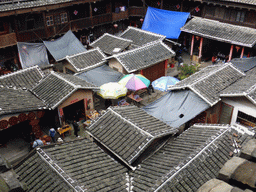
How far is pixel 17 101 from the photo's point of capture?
16047mm

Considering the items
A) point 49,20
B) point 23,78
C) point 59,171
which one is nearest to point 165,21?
point 49,20

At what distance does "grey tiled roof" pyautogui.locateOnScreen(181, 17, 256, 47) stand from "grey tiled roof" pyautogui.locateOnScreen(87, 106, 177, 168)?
1613 cm

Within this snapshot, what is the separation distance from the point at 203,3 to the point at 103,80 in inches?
643

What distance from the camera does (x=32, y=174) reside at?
33.9ft

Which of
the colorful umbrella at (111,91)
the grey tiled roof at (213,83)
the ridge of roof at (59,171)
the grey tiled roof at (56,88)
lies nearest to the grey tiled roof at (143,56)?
the colorful umbrella at (111,91)

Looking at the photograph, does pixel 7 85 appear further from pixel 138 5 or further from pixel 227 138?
pixel 138 5

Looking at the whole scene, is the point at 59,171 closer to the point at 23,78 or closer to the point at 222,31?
the point at 23,78

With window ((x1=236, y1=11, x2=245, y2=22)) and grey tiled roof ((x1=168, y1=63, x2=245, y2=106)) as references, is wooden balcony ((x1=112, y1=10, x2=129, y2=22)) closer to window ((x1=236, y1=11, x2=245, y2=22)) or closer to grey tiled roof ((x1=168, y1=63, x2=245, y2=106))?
window ((x1=236, y1=11, x2=245, y2=22))

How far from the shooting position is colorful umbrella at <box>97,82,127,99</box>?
64.1 ft

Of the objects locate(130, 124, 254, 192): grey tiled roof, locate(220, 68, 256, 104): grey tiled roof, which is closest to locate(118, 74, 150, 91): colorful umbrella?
locate(220, 68, 256, 104): grey tiled roof

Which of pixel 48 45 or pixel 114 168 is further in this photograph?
pixel 48 45

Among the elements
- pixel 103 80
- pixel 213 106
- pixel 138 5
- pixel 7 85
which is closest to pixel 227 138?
pixel 213 106

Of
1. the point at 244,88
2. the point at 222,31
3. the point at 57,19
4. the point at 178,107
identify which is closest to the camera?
the point at 244,88

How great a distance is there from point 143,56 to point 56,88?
8.94 meters
